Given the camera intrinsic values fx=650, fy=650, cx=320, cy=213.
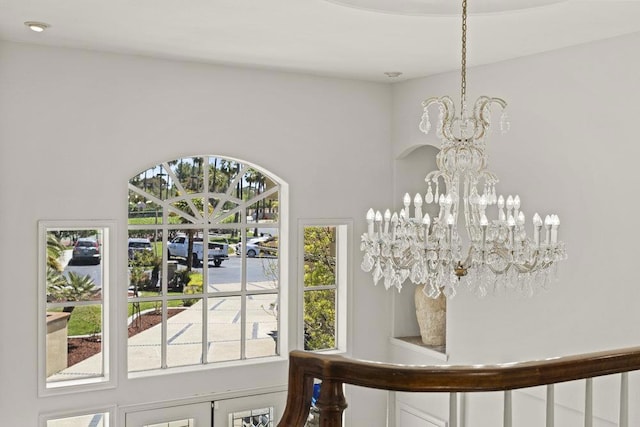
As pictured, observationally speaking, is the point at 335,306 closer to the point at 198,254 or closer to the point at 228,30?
the point at 198,254

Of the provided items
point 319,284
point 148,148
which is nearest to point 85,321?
point 148,148

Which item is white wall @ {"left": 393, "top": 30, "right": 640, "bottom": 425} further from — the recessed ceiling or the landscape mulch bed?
the landscape mulch bed

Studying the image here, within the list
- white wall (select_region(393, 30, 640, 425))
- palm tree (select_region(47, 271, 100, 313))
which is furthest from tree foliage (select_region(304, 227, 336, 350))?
palm tree (select_region(47, 271, 100, 313))

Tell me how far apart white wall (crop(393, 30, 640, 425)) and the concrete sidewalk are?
163 cm

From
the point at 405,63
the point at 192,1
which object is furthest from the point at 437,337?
the point at 192,1

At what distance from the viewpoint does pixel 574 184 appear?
398cm

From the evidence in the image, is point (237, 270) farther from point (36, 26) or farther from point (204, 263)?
point (36, 26)

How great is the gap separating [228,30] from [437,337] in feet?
9.97

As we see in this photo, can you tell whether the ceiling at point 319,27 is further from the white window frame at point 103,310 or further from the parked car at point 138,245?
the parked car at point 138,245

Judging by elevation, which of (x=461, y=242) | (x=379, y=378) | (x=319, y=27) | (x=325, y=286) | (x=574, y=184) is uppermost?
(x=319, y=27)

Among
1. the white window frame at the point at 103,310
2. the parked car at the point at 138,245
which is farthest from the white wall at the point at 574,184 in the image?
the white window frame at the point at 103,310

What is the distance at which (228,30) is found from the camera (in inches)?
146

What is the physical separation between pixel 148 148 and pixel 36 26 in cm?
114

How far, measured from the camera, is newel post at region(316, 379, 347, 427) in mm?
1303
